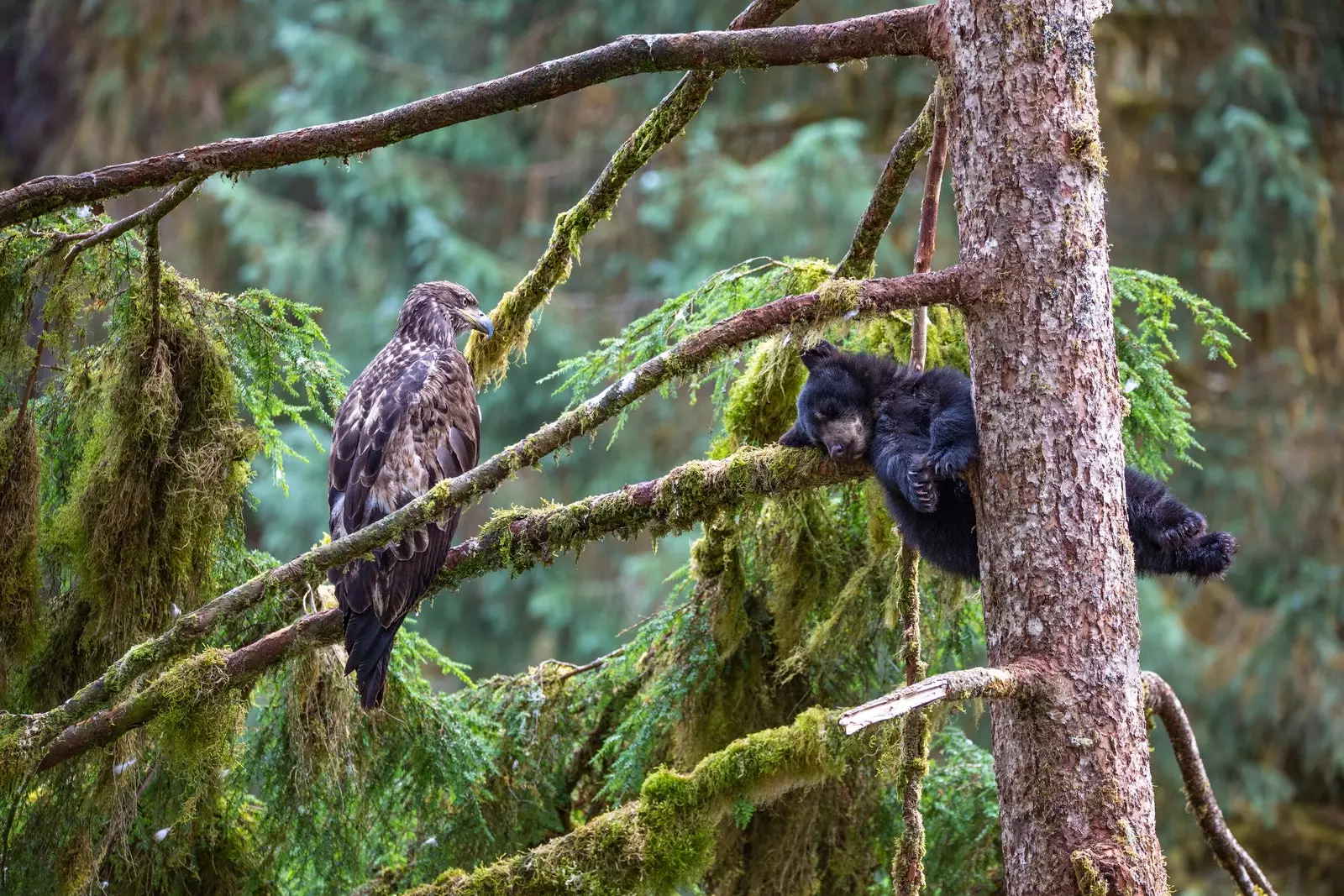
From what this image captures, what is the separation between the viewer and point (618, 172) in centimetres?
313

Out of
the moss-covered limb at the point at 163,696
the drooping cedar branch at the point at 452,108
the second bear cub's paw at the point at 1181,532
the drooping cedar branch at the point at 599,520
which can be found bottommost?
the second bear cub's paw at the point at 1181,532

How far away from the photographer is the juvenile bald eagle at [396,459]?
341cm

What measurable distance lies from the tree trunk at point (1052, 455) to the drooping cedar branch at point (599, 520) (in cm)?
48

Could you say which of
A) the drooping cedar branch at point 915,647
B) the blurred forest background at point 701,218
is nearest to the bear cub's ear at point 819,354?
the drooping cedar branch at point 915,647

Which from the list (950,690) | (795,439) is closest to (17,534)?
(795,439)

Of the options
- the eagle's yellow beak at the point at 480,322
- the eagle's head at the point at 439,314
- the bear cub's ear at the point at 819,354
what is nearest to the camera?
the bear cub's ear at the point at 819,354

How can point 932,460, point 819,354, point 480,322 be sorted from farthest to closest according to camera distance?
point 480,322 < point 819,354 < point 932,460

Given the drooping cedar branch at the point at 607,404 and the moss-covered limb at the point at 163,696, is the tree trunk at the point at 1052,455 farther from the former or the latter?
the moss-covered limb at the point at 163,696

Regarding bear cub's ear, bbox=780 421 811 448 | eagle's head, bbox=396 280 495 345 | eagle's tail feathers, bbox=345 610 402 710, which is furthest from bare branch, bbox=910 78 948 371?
eagle's head, bbox=396 280 495 345

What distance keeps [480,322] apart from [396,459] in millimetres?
580

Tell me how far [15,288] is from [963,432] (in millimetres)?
2080

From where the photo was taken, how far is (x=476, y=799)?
3572 mm

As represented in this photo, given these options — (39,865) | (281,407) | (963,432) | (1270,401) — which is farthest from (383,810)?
(1270,401)

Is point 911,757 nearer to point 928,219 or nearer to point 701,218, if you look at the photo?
point 928,219
